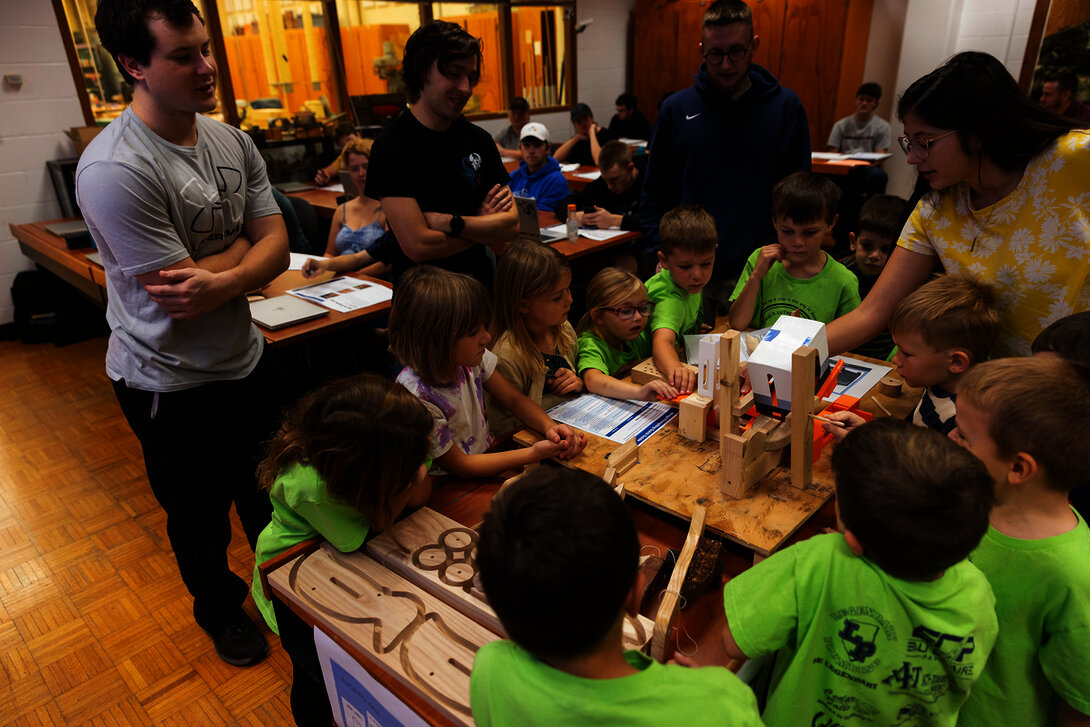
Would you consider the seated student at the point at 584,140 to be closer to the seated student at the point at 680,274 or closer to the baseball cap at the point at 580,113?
the baseball cap at the point at 580,113

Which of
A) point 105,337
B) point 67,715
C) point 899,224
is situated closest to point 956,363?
point 899,224

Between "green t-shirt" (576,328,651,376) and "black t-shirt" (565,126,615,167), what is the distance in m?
4.81

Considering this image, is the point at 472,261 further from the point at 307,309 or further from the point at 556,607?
the point at 556,607

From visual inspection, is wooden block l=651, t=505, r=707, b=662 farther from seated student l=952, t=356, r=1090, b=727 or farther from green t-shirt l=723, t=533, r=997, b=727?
seated student l=952, t=356, r=1090, b=727

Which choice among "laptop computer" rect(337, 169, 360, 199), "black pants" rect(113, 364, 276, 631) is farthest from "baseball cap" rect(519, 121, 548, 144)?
"black pants" rect(113, 364, 276, 631)

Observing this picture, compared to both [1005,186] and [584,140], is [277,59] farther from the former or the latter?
[1005,186]

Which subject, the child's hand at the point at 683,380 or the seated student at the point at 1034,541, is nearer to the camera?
the seated student at the point at 1034,541

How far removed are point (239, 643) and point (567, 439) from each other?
1289 millimetres

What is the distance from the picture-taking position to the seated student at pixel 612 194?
3.87 meters

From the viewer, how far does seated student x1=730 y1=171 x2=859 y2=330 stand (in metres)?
2.09

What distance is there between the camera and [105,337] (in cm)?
476

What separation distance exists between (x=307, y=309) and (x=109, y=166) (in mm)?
1227

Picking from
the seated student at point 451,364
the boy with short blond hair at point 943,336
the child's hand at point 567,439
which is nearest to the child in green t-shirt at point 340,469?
the seated student at point 451,364

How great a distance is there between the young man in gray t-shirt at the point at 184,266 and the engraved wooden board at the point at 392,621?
2.03 ft
